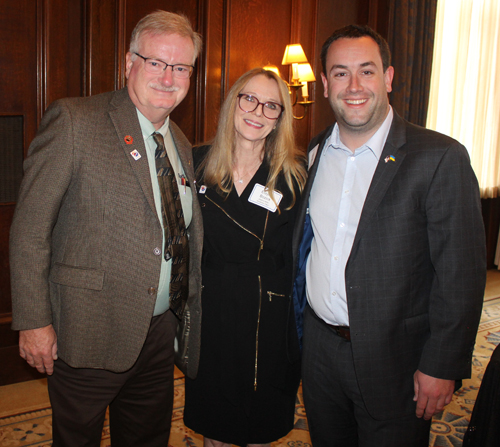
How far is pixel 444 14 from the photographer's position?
560cm

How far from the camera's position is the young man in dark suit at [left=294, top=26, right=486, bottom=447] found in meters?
1.55

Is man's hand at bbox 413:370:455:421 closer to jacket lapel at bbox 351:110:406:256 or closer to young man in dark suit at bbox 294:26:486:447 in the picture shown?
young man in dark suit at bbox 294:26:486:447

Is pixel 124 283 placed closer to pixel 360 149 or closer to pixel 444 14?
pixel 360 149

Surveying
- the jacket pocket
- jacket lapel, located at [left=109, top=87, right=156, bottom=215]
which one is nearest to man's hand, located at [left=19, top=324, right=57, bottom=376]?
the jacket pocket

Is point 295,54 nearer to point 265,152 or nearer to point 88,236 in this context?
point 265,152

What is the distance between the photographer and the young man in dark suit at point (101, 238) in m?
1.53

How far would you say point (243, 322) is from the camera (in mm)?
2098

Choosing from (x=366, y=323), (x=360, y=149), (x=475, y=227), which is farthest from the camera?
(x=360, y=149)

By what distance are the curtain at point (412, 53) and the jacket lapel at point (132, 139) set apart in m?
4.10

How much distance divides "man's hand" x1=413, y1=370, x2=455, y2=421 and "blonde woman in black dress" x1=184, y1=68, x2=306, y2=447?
579 mm

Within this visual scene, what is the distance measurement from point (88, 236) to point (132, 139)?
389 mm

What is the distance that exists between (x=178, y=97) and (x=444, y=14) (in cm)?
505

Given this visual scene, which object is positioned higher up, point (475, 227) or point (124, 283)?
point (475, 227)

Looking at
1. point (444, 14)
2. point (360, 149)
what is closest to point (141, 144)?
point (360, 149)
